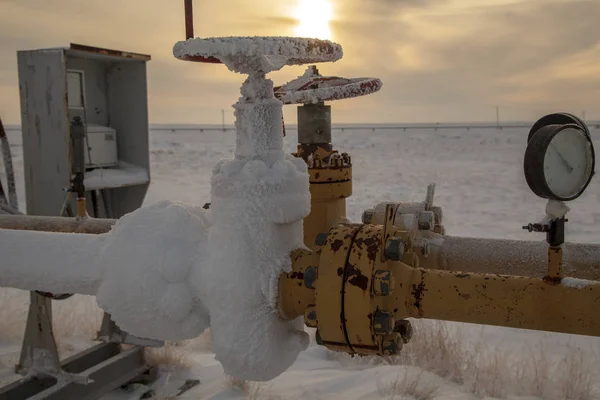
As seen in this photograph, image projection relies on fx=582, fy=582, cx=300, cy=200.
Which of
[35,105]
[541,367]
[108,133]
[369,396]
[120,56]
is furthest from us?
[108,133]

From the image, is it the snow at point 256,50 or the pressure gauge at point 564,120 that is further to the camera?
the pressure gauge at point 564,120

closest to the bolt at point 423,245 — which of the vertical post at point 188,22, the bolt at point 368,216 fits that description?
the bolt at point 368,216

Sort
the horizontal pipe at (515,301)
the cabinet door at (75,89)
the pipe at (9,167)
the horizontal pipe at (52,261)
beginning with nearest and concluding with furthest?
the horizontal pipe at (515,301) → the horizontal pipe at (52,261) → the pipe at (9,167) → the cabinet door at (75,89)

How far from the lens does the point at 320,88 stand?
1939 millimetres

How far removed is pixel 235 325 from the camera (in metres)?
1.34

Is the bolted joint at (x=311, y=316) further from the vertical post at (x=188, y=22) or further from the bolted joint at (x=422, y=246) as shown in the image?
the vertical post at (x=188, y=22)

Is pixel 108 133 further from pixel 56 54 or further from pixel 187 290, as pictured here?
pixel 187 290

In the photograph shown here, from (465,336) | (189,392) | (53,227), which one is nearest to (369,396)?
(189,392)

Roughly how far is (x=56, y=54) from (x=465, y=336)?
141 inches

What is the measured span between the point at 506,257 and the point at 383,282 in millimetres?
579

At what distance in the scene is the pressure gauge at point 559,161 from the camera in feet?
3.94

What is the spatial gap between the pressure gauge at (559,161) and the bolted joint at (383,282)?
355 mm

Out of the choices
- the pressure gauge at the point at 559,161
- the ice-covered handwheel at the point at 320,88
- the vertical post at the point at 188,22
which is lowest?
the pressure gauge at the point at 559,161

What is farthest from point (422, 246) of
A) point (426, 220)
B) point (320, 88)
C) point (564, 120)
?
point (320, 88)
